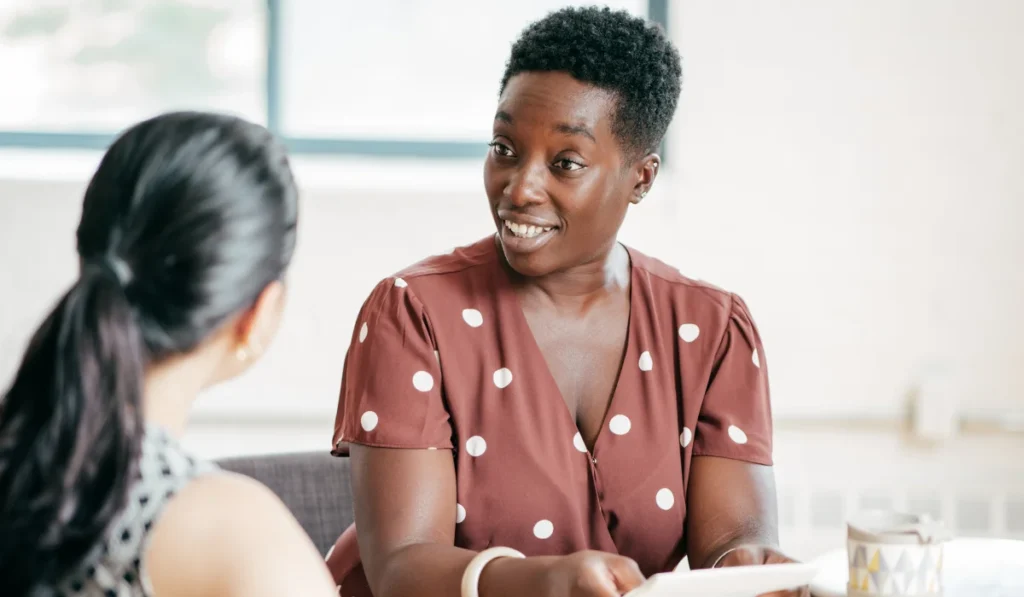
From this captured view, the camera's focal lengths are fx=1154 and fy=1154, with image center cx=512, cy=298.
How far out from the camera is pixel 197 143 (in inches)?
33.5

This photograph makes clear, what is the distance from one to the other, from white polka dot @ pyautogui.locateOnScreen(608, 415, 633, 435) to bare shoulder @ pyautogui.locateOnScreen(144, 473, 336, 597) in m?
0.68

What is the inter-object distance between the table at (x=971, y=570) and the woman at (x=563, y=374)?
0.11 meters

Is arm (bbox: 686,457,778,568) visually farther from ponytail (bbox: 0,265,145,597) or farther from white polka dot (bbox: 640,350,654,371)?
ponytail (bbox: 0,265,145,597)

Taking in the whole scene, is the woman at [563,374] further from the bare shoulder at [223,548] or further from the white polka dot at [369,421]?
the bare shoulder at [223,548]

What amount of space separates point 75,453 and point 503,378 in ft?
2.36

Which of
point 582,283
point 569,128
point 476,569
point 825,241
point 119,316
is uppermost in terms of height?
point 569,128

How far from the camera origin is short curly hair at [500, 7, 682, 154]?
1.48 m

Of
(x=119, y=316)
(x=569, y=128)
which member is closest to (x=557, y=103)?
(x=569, y=128)

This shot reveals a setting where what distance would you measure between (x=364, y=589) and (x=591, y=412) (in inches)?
14.4

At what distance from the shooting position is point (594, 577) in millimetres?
1078

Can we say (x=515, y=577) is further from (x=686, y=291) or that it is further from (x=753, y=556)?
(x=686, y=291)

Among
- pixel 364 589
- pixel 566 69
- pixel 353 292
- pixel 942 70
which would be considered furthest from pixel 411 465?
pixel 942 70

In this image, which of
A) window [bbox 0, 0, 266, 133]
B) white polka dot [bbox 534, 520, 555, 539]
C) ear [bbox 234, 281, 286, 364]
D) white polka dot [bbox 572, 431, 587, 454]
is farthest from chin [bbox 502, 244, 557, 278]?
window [bbox 0, 0, 266, 133]

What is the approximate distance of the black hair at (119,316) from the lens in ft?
2.67
